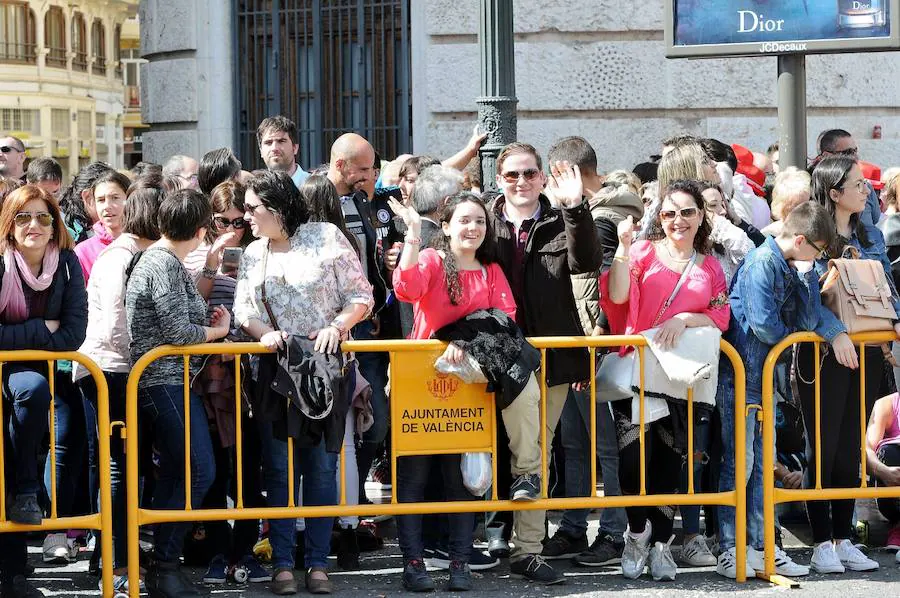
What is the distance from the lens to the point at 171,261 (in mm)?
6305

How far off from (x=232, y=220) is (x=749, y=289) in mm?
2508

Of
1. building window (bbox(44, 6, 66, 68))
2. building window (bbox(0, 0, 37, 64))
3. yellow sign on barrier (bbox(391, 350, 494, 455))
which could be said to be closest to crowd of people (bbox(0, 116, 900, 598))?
yellow sign on barrier (bbox(391, 350, 494, 455))

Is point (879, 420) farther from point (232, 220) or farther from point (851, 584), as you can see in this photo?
point (232, 220)

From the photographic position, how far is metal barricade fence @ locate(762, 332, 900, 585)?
6.64 m

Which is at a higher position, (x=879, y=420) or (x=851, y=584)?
(x=879, y=420)

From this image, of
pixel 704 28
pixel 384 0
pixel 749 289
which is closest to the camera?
pixel 749 289

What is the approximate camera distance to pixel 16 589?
20.8 ft

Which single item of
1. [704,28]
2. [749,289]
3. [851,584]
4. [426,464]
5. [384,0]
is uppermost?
[384,0]

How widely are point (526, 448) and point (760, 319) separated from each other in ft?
4.01

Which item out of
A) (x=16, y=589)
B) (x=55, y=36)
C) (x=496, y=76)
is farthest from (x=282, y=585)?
(x=55, y=36)

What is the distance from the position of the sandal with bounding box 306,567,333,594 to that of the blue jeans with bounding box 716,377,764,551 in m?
1.85

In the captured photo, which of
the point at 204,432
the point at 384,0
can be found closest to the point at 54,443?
the point at 204,432

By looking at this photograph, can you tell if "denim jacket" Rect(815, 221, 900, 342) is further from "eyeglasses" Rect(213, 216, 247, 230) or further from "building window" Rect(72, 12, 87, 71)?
"building window" Rect(72, 12, 87, 71)

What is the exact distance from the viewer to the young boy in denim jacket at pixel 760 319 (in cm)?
668
